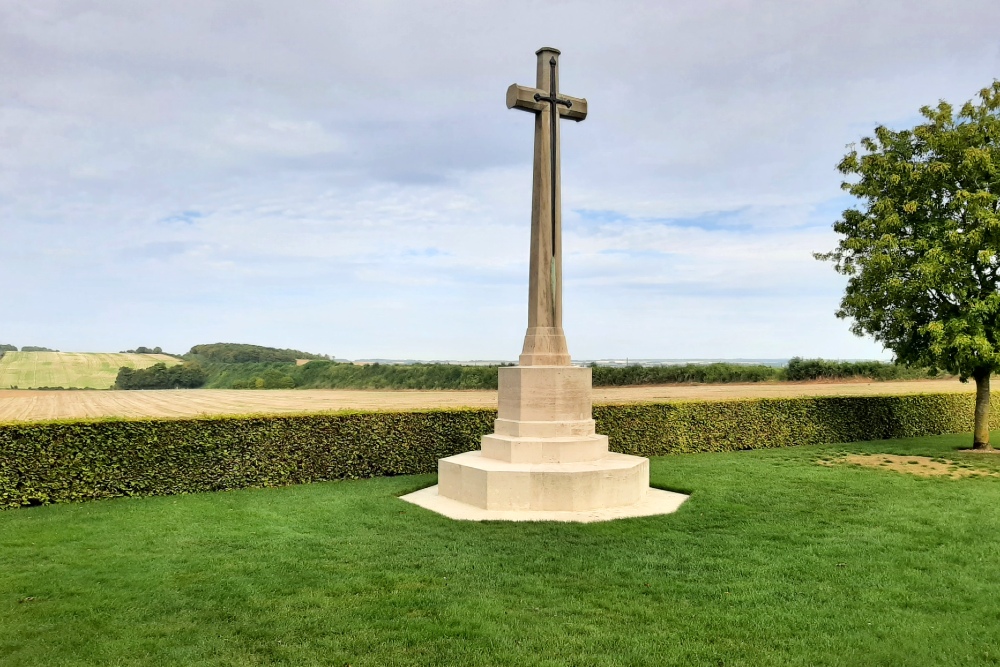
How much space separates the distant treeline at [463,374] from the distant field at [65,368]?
7043 millimetres

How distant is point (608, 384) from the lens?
43.5 m

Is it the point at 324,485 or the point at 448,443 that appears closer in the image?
the point at 324,485

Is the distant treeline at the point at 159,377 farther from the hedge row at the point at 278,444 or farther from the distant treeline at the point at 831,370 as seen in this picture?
the distant treeline at the point at 831,370

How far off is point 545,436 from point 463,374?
38.8 meters

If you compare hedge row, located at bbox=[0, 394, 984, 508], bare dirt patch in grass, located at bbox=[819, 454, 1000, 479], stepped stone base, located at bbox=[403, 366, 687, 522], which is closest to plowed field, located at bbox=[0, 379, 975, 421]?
hedge row, located at bbox=[0, 394, 984, 508]

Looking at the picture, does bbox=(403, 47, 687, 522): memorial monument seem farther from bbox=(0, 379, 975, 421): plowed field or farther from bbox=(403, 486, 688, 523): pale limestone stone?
bbox=(0, 379, 975, 421): plowed field

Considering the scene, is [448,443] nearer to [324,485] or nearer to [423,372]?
[324,485]

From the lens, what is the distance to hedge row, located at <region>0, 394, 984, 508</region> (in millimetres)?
9575

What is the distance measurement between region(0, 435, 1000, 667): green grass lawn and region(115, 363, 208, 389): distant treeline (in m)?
45.2

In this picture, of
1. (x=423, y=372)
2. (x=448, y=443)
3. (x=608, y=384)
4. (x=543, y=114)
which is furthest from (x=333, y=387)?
(x=543, y=114)

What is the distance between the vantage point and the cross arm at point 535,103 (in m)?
10.2

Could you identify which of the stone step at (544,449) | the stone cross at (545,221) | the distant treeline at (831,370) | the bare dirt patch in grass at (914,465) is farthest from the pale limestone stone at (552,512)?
A: the distant treeline at (831,370)

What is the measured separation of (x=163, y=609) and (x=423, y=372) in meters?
44.5

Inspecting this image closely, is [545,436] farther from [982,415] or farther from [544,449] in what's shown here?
[982,415]
